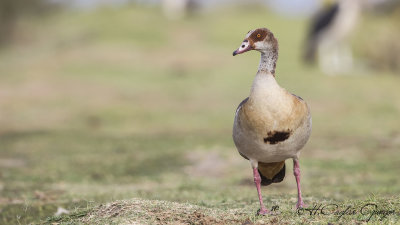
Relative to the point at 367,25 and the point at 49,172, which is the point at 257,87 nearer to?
the point at 49,172

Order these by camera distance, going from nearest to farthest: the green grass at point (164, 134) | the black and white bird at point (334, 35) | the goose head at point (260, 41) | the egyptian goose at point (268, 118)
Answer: the egyptian goose at point (268, 118) < the goose head at point (260, 41) < the green grass at point (164, 134) < the black and white bird at point (334, 35)

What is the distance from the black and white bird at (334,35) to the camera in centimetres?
3450

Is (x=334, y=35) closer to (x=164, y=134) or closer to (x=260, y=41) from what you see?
→ (x=164, y=134)

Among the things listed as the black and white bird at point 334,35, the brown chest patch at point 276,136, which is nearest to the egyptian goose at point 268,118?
the brown chest patch at point 276,136

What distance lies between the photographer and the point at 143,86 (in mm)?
30578

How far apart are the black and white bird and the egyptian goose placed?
90.1ft

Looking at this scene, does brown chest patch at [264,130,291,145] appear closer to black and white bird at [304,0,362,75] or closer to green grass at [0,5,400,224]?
green grass at [0,5,400,224]

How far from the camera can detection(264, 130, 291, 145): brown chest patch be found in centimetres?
726

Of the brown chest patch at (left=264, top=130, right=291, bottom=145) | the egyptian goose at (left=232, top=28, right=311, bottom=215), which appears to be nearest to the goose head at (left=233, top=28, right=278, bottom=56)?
the egyptian goose at (left=232, top=28, right=311, bottom=215)

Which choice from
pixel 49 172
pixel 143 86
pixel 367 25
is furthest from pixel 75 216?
pixel 367 25

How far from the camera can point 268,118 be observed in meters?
7.20

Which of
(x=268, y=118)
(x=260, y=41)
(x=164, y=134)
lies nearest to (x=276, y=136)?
(x=268, y=118)

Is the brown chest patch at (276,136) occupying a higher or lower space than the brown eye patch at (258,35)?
lower

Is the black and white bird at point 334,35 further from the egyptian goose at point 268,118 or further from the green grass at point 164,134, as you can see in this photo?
the egyptian goose at point 268,118
